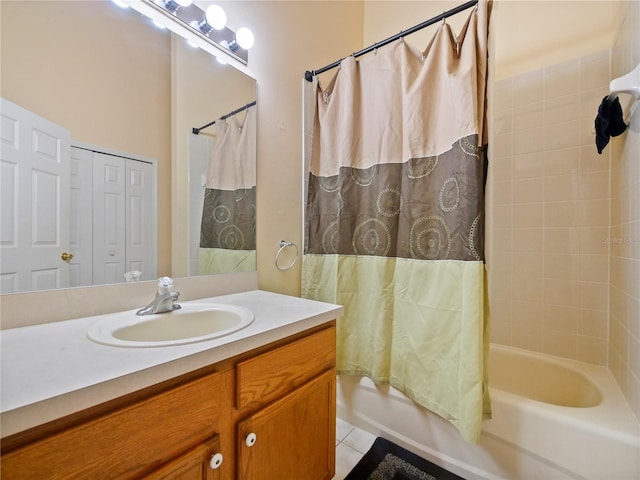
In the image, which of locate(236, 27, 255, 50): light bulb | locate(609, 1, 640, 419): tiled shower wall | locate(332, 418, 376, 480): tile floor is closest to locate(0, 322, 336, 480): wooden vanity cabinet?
locate(332, 418, 376, 480): tile floor

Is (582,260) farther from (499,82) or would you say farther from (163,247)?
(163,247)

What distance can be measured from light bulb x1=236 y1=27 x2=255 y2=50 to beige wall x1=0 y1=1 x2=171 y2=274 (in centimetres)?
30

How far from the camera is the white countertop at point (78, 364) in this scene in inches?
16.6

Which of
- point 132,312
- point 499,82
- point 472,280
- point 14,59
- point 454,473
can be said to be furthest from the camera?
point 499,82

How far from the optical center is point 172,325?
0.91 meters

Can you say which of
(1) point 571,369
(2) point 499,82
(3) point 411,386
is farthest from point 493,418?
(2) point 499,82

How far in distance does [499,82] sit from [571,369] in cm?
171

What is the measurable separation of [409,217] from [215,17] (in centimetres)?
116

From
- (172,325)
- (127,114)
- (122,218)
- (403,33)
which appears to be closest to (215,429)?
(172,325)

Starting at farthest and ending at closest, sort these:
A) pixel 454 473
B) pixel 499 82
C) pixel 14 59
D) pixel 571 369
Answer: pixel 499 82 < pixel 571 369 < pixel 454 473 < pixel 14 59

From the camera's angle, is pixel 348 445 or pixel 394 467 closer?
pixel 394 467

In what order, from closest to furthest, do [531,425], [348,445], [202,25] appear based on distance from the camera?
1. [531,425]
2. [202,25]
3. [348,445]

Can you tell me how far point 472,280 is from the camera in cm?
101

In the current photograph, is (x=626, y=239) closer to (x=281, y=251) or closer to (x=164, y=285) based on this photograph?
(x=281, y=251)
